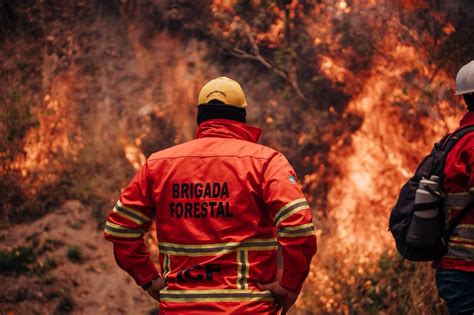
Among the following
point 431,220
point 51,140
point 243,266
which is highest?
point 431,220

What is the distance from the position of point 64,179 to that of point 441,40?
211 inches

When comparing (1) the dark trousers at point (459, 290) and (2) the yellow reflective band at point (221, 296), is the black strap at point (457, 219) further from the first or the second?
(2) the yellow reflective band at point (221, 296)

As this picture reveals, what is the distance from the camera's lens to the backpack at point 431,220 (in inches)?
139

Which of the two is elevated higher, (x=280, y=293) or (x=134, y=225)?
(x=134, y=225)

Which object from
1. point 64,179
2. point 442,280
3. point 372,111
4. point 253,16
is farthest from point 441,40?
point 64,179

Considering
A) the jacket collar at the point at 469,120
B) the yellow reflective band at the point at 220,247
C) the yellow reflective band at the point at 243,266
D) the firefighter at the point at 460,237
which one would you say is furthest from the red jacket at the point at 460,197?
the yellow reflective band at the point at 243,266

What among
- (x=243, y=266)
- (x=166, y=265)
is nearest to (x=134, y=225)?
(x=166, y=265)

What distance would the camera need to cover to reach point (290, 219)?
9.89 feet

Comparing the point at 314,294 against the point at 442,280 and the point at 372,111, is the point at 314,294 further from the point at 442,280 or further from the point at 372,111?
the point at 442,280

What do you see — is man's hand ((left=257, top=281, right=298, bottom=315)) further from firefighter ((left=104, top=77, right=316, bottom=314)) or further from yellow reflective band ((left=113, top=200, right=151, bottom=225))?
yellow reflective band ((left=113, top=200, right=151, bottom=225))

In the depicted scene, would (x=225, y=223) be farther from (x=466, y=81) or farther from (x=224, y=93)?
(x=466, y=81)

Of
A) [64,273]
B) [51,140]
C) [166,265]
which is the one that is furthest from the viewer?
[51,140]

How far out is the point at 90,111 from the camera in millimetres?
9656

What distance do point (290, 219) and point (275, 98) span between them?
20.0ft
